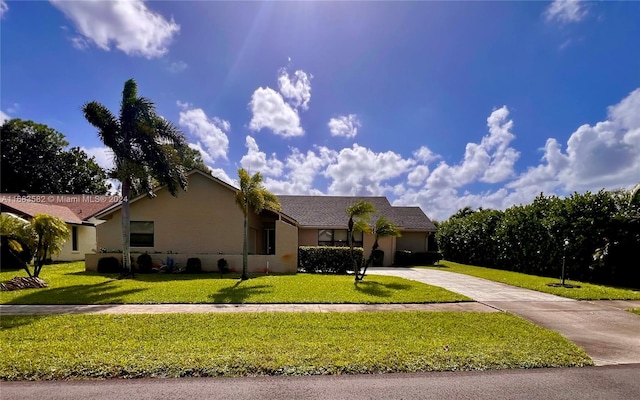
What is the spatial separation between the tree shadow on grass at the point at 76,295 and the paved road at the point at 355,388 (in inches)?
239

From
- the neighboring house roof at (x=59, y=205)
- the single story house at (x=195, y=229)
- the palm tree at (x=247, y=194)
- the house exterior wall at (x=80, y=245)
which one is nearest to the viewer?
the palm tree at (x=247, y=194)

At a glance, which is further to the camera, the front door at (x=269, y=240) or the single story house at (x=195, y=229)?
the front door at (x=269, y=240)

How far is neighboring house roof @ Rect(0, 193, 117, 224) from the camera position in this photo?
20.2m

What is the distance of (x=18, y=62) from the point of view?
41.9 ft

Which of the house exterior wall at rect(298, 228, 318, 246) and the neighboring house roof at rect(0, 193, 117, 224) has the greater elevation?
the neighboring house roof at rect(0, 193, 117, 224)

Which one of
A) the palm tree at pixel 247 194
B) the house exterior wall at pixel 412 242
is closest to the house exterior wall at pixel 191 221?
the palm tree at pixel 247 194

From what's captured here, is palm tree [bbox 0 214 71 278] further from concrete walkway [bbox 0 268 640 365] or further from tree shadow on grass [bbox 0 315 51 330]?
tree shadow on grass [bbox 0 315 51 330]

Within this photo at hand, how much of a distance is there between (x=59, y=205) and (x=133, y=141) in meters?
16.6

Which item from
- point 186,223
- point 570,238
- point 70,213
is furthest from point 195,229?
point 570,238

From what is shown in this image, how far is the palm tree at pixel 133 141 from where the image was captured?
1440 cm

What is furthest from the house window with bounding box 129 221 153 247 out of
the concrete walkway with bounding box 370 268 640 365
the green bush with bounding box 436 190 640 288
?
the green bush with bounding box 436 190 640 288

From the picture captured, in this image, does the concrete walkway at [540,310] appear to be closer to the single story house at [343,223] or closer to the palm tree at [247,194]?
the palm tree at [247,194]

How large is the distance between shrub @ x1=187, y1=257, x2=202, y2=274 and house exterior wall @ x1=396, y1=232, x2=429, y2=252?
49.9 feet

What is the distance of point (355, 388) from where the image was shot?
→ 4.35 m
